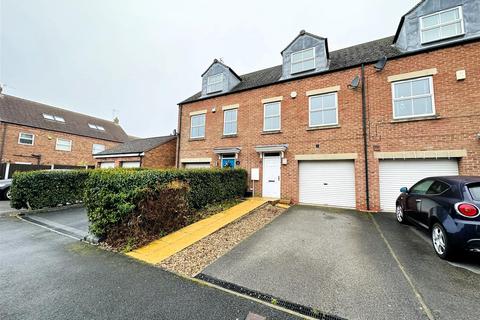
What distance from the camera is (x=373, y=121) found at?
27.6 feet

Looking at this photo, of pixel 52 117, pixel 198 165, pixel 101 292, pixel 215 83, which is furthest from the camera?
pixel 52 117

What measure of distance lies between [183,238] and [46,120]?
1037 inches

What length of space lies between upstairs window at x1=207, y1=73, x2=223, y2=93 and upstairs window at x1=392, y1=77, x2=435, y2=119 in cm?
946

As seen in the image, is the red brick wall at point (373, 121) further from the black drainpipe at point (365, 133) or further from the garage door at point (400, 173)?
the garage door at point (400, 173)

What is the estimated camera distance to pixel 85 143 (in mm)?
23641

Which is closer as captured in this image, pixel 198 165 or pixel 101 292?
pixel 101 292

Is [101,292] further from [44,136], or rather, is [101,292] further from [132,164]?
[44,136]

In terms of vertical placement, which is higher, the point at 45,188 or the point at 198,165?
the point at 198,165

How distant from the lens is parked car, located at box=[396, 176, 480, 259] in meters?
3.49

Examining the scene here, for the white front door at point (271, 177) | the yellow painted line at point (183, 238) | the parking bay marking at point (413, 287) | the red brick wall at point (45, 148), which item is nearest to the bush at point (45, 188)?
the yellow painted line at point (183, 238)

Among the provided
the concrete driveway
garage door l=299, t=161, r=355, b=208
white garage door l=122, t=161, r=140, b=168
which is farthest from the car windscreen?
white garage door l=122, t=161, r=140, b=168

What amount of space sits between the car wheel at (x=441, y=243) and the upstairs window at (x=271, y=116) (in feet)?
24.3

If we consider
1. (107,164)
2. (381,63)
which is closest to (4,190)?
(107,164)

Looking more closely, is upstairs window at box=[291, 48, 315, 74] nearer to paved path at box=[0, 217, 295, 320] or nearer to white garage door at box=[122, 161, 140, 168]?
paved path at box=[0, 217, 295, 320]
